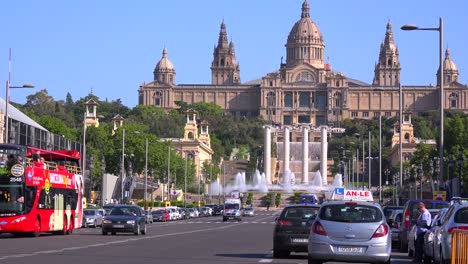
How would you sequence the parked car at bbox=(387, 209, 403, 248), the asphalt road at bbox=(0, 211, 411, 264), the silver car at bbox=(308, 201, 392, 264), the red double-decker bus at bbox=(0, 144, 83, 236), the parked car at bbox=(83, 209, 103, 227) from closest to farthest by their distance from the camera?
the silver car at bbox=(308, 201, 392, 264)
the asphalt road at bbox=(0, 211, 411, 264)
the parked car at bbox=(387, 209, 403, 248)
the red double-decker bus at bbox=(0, 144, 83, 236)
the parked car at bbox=(83, 209, 103, 227)

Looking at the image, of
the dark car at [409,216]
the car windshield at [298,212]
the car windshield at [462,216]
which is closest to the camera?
the car windshield at [462,216]

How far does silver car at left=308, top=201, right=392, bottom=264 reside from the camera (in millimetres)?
26453

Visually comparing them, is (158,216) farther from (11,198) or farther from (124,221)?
(11,198)

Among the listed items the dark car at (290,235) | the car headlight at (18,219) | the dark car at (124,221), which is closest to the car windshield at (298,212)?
the dark car at (290,235)

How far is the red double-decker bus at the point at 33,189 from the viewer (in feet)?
134

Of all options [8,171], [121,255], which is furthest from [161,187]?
[121,255]

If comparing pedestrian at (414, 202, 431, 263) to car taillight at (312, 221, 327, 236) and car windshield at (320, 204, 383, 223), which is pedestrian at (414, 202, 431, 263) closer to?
car windshield at (320, 204, 383, 223)

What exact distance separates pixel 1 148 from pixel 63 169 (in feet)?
19.6

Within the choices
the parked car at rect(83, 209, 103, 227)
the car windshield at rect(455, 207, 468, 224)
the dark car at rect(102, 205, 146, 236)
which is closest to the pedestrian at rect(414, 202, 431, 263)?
the car windshield at rect(455, 207, 468, 224)

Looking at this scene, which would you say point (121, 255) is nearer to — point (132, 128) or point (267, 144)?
point (132, 128)

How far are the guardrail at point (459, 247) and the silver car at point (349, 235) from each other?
3.34 metres

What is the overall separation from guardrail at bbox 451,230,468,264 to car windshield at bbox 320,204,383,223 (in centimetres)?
358

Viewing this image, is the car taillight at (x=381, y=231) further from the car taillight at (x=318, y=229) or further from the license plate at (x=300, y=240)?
the license plate at (x=300, y=240)

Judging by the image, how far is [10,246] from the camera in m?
35.1
